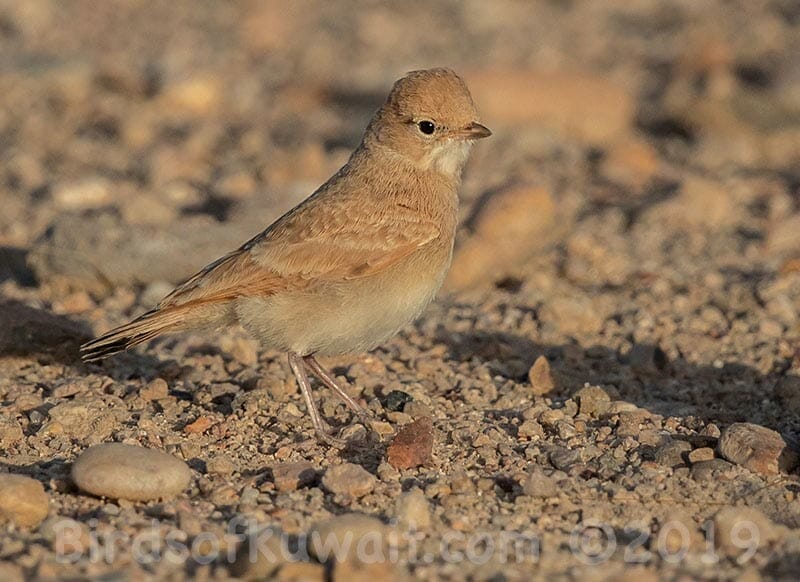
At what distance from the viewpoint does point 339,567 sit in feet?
14.1

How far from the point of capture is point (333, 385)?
261 inches

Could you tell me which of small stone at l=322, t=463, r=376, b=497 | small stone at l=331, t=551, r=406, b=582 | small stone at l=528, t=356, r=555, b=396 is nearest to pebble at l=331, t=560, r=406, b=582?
small stone at l=331, t=551, r=406, b=582

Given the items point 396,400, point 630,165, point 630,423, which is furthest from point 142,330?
point 630,165

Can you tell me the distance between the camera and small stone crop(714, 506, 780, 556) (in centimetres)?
469

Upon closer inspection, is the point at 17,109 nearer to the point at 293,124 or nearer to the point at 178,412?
the point at 293,124

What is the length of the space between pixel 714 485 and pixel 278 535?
6.48ft

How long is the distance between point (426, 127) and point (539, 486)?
2290 mm

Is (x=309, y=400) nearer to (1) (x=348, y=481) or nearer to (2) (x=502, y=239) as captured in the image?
(1) (x=348, y=481)

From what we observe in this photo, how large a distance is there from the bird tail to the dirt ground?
1.08 feet

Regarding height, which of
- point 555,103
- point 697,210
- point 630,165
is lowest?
point 697,210

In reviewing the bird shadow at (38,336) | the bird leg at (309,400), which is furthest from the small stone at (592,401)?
the bird shadow at (38,336)

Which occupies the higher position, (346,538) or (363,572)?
(346,538)

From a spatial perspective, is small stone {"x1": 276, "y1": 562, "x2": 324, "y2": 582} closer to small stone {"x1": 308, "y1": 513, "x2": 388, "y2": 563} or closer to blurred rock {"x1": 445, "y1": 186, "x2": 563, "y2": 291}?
small stone {"x1": 308, "y1": 513, "x2": 388, "y2": 563}

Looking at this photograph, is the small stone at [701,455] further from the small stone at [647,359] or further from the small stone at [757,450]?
the small stone at [647,359]
